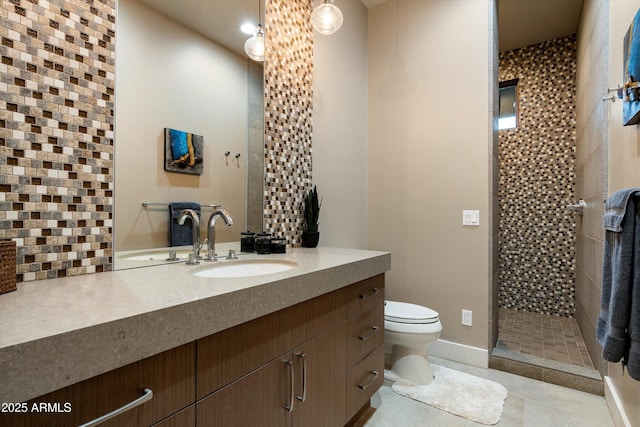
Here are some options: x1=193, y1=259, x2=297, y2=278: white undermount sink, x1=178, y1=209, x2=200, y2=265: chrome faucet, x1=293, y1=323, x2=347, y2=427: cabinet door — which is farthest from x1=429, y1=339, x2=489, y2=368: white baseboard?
x1=178, y1=209, x2=200, y2=265: chrome faucet

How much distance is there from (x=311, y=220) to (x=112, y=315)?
4.98 feet

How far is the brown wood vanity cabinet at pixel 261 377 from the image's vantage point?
0.65 meters

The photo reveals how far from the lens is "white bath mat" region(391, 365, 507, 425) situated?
5.72 feet

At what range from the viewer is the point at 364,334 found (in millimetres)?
1593

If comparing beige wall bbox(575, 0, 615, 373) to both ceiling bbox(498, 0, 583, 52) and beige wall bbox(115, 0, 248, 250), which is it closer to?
ceiling bbox(498, 0, 583, 52)

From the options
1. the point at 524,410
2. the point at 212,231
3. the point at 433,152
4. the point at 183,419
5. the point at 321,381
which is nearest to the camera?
the point at 183,419

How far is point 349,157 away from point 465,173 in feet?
3.01

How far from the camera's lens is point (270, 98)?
6.32ft

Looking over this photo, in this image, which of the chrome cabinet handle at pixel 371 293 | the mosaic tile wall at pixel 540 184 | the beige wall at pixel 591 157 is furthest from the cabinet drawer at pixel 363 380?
the mosaic tile wall at pixel 540 184

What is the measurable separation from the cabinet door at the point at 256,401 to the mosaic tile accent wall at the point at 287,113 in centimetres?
99

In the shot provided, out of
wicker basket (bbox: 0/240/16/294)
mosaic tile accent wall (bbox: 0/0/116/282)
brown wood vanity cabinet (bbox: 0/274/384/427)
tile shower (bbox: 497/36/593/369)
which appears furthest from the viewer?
tile shower (bbox: 497/36/593/369)

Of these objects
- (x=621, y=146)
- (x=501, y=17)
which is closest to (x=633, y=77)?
(x=621, y=146)

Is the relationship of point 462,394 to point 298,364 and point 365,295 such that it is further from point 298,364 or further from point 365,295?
point 298,364

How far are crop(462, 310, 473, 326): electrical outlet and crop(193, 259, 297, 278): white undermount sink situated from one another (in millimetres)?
1602
